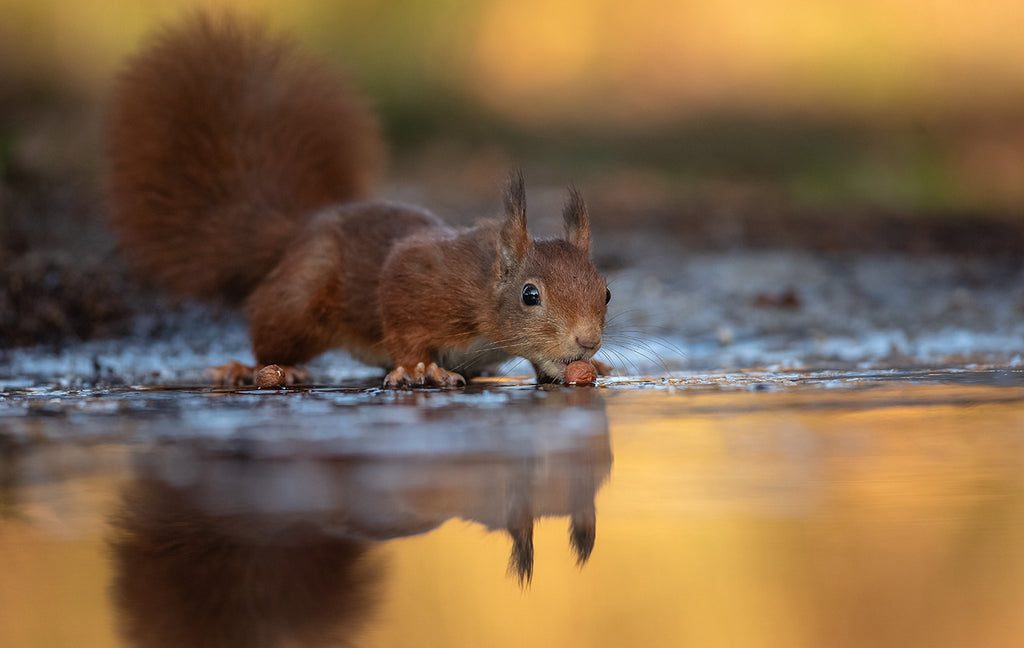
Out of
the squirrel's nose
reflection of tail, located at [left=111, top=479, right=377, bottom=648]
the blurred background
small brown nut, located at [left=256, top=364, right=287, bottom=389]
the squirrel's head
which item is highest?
the blurred background

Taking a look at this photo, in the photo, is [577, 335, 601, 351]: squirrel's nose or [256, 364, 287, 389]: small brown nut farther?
[256, 364, 287, 389]: small brown nut

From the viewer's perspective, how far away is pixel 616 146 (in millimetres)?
8898

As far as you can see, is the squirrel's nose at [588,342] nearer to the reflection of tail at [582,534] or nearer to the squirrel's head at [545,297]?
the squirrel's head at [545,297]

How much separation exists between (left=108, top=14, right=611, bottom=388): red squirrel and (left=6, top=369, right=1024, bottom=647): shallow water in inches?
27.1

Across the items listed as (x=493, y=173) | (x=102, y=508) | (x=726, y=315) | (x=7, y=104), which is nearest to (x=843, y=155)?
(x=493, y=173)

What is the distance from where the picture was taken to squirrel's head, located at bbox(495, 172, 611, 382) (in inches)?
118

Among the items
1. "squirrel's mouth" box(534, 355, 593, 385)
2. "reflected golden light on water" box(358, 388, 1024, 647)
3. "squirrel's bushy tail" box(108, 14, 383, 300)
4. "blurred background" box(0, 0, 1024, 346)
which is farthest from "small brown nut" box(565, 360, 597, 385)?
"blurred background" box(0, 0, 1024, 346)

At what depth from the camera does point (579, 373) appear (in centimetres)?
299

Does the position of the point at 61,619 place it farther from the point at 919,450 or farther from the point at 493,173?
the point at 493,173

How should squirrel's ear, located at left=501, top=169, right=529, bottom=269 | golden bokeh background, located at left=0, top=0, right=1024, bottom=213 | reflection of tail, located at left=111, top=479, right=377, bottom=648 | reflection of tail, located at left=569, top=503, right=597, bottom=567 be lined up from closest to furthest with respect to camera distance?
reflection of tail, located at left=111, top=479, right=377, bottom=648, reflection of tail, located at left=569, top=503, right=597, bottom=567, squirrel's ear, located at left=501, top=169, right=529, bottom=269, golden bokeh background, located at left=0, top=0, right=1024, bottom=213

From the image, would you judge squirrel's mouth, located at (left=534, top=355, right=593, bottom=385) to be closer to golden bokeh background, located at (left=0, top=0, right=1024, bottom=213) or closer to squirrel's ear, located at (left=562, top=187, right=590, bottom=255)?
squirrel's ear, located at (left=562, top=187, right=590, bottom=255)

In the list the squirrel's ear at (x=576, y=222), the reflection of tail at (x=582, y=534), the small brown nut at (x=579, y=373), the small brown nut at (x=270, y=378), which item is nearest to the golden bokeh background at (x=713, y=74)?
the squirrel's ear at (x=576, y=222)

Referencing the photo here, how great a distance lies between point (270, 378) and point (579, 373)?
2.89ft

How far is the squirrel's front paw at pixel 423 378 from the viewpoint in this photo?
312 cm
